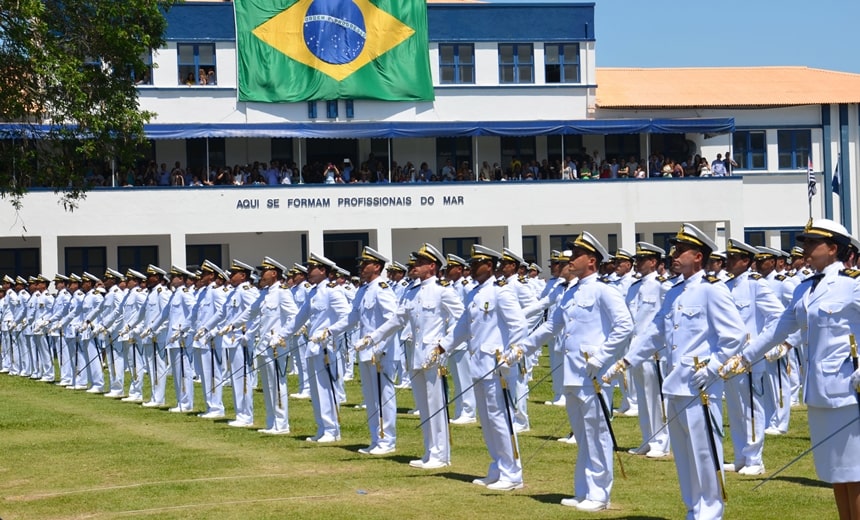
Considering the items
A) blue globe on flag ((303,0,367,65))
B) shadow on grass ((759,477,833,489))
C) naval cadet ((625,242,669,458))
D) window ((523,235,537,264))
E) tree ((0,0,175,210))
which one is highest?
blue globe on flag ((303,0,367,65))

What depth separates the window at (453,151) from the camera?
50.4m

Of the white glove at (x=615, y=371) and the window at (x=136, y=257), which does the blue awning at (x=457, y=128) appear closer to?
the window at (x=136, y=257)

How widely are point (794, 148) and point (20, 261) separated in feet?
96.4

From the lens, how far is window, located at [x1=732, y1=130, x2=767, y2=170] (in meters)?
53.3

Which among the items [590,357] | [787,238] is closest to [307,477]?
[590,357]

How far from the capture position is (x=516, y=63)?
50.7 m

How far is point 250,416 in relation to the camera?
1970 cm

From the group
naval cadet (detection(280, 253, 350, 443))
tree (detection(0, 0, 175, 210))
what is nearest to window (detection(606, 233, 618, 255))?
tree (detection(0, 0, 175, 210))

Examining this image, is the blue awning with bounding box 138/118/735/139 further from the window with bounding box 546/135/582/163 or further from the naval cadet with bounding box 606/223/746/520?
the naval cadet with bounding box 606/223/746/520

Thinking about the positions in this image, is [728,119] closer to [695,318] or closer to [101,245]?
[101,245]

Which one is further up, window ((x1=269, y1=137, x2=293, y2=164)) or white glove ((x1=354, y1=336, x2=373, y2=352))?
window ((x1=269, y1=137, x2=293, y2=164))

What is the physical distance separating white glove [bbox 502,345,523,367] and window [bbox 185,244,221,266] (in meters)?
36.0

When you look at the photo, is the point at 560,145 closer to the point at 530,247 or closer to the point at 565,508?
the point at 530,247

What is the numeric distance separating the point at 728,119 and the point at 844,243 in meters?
40.7
